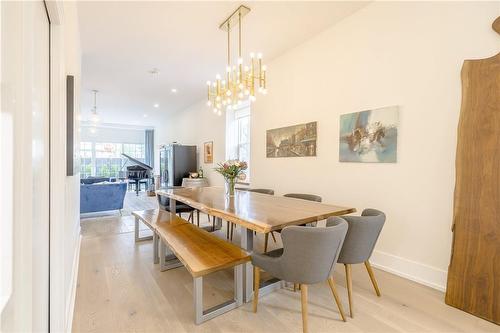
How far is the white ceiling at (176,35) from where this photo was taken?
9.42 ft

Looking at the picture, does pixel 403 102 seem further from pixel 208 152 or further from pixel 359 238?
pixel 208 152

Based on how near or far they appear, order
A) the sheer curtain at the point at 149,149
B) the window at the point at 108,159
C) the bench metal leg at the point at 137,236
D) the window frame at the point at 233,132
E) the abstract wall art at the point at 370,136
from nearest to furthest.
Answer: the abstract wall art at the point at 370,136, the bench metal leg at the point at 137,236, the window frame at the point at 233,132, the window at the point at 108,159, the sheer curtain at the point at 149,149

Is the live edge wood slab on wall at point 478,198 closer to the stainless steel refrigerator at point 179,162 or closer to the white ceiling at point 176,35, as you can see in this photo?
the white ceiling at point 176,35

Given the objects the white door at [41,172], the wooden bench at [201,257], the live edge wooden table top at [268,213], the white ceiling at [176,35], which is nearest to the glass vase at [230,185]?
the live edge wooden table top at [268,213]

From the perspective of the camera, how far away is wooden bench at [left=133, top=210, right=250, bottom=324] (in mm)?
1861

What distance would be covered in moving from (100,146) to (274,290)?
34.7 ft

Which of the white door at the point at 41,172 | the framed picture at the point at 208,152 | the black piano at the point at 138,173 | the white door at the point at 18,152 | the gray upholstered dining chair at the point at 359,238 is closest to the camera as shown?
the white door at the point at 18,152

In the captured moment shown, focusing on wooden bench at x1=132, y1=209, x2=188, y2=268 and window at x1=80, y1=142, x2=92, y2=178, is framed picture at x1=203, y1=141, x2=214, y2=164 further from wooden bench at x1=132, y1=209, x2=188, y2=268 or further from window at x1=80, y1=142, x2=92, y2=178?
window at x1=80, y1=142, x2=92, y2=178

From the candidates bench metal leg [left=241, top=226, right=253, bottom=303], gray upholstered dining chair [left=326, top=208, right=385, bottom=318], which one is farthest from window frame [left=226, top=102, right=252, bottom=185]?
gray upholstered dining chair [left=326, top=208, right=385, bottom=318]

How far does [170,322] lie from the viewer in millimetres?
1893

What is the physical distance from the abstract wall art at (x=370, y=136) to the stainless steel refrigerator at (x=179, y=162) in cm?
515

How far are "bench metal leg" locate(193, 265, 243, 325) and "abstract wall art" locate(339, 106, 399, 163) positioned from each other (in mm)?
1958

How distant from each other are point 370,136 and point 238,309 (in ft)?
7.64

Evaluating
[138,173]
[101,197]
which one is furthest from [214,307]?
[138,173]
